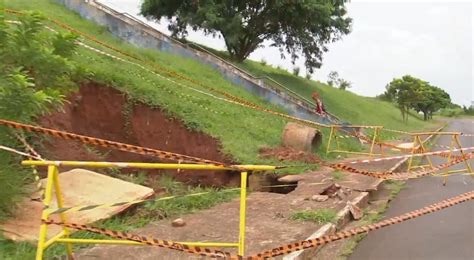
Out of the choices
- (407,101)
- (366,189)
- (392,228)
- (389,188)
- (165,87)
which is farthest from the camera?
(407,101)

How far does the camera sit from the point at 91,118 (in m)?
9.91

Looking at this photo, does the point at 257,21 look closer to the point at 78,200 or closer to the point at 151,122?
the point at 151,122

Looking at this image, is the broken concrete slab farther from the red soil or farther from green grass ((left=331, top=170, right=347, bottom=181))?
green grass ((left=331, top=170, right=347, bottom=181))

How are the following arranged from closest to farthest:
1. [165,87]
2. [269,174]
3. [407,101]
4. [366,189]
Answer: [366,189] < [269,174] < [165,87] < [407,101]

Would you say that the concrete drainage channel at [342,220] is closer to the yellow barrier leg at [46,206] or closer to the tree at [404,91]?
the yellow barrier leg at [46,206]

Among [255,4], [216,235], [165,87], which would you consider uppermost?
[255,4]

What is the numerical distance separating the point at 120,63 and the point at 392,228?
7.94 m

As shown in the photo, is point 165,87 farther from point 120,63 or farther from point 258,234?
point 258,234

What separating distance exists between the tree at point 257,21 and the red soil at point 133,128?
11.9 m

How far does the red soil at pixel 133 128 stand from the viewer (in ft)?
31.5

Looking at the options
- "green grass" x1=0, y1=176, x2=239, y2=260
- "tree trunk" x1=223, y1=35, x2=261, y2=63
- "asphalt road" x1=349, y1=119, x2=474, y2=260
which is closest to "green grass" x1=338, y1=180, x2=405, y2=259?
"asphalt road" x1=349, y1=119, x2=474, y2=260

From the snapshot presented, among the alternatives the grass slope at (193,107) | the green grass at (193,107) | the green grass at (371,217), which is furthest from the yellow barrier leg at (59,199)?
the grass slope at (193,107)

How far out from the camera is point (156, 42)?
62.8 ft

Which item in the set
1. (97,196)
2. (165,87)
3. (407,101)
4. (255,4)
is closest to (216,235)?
(97,196)
